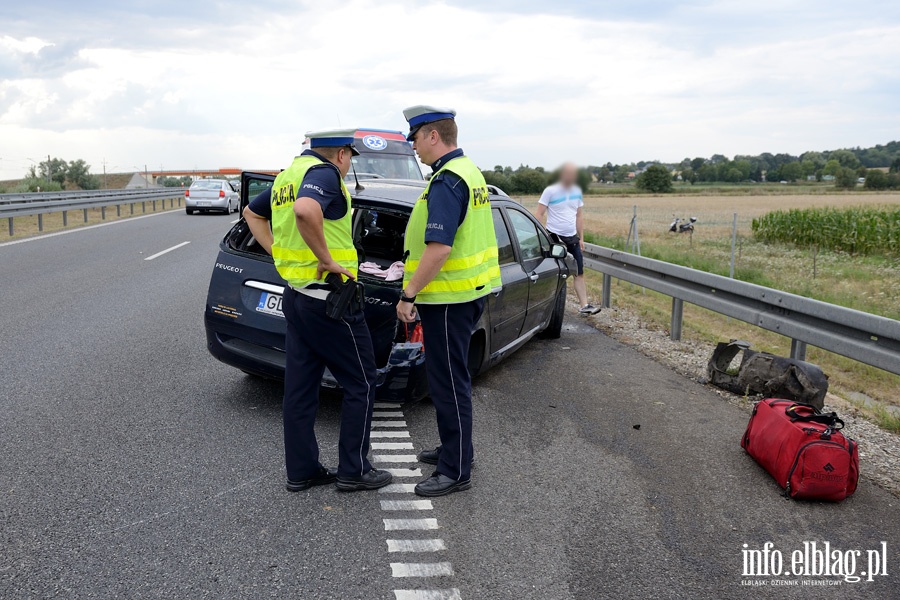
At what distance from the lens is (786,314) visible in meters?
6.49

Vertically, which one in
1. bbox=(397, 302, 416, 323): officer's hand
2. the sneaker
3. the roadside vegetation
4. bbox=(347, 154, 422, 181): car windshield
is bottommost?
the roadside vegetation

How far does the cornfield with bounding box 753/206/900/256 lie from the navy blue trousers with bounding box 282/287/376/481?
18.2 meters

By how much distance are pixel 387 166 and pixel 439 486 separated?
11575 millimetres

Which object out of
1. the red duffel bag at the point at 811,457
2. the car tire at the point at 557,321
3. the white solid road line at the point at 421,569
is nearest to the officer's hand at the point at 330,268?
the white solid road line at the point at 421,569

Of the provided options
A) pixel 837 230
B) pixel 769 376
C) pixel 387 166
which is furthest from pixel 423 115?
pixel 837 230

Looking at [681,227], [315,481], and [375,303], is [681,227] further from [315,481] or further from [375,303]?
[315,481]

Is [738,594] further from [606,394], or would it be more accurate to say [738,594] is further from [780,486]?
[606,394]

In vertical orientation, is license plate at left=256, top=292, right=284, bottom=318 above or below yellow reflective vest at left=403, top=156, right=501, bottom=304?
below

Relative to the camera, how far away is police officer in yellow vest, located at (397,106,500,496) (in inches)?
157

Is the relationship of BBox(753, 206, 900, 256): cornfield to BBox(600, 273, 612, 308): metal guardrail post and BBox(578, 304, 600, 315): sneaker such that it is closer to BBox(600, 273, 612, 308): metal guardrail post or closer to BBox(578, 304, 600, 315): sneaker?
BBox(600, 273, 612, 308): metal guardrail post

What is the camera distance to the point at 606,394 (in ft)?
19.9

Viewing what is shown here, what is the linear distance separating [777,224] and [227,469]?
70.3ft

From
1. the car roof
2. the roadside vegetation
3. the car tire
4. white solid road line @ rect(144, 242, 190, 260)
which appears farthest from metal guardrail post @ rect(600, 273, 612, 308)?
white solid road line @ rect(144, 242, 190, 260)

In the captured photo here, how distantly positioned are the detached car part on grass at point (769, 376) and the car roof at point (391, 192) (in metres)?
2.88
